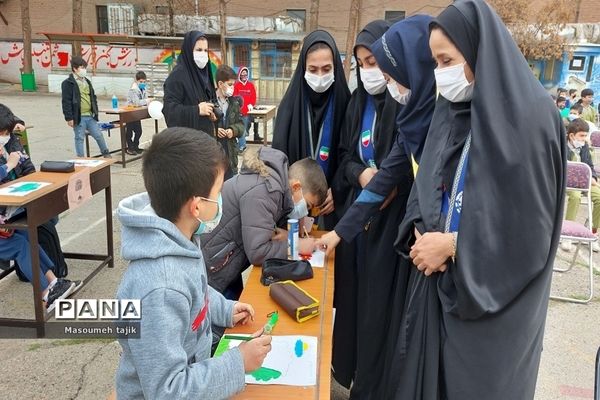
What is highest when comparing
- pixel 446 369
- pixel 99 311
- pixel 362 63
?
pixel 362 63

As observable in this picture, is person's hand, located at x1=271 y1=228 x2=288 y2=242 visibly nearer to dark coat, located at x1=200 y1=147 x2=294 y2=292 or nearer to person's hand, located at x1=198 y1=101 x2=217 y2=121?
dark coat, located at x1=200 y1=147 x2=294 y2=292

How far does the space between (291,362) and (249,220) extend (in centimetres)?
75

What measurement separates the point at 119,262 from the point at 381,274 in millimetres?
3004

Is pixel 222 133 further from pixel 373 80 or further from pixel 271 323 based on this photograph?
pixel 271 323

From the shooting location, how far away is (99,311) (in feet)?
4.79

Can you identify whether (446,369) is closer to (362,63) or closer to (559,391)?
(362,63)

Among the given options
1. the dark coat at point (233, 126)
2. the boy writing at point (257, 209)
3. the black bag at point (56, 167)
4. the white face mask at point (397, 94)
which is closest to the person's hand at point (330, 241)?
the boy writing at point (257, 209)

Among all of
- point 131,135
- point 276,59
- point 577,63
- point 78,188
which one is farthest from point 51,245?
point 577,63

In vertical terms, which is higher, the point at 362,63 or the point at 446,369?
the point at 362,63

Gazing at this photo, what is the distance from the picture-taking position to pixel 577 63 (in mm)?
21000

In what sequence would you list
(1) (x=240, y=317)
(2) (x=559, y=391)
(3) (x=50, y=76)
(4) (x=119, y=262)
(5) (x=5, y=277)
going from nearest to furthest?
Result: (1) (x=240, y=317) → (2) (x=559, y=391) → (5) (x=5, y=277) → (4) (x=119, y=262) → (3) (x=50, y=76)

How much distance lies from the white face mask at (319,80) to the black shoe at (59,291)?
7.59ft

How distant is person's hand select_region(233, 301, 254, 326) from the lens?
68.9 inches

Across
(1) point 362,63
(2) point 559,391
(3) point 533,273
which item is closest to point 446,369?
(3) point 533,273
